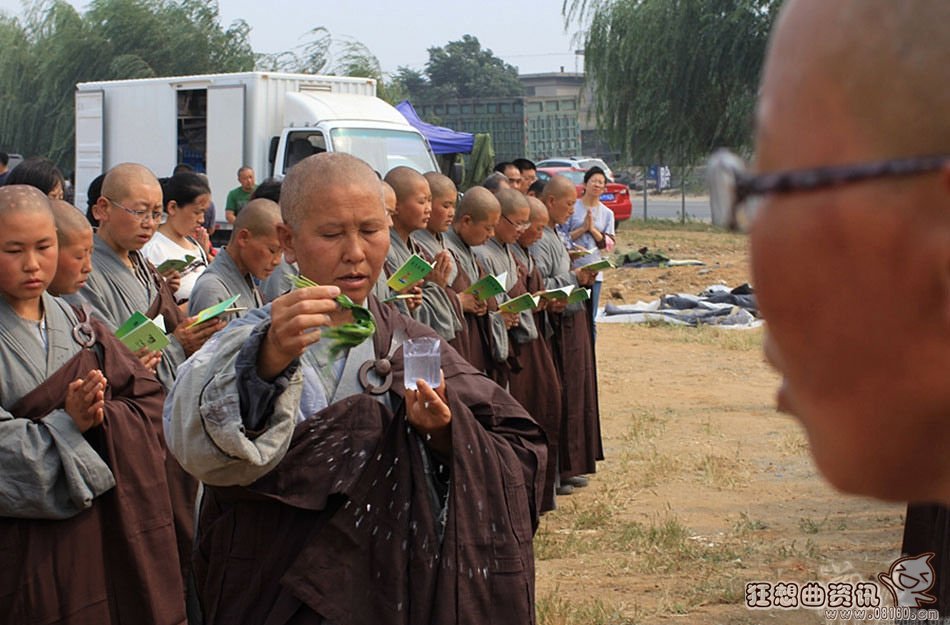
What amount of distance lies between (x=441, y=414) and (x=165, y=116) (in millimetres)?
14725

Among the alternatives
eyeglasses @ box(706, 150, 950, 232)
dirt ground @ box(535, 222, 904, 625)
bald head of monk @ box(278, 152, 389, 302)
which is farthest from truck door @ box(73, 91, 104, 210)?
eyeglasses @ box(706, 150, 950, 232)

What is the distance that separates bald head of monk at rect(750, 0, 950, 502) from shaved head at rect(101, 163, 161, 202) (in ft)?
15.6

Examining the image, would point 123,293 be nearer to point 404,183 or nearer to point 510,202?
point 404,183

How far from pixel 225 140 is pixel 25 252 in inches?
464

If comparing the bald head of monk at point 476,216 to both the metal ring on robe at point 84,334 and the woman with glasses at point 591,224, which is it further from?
the woman with glasses at point 591,224

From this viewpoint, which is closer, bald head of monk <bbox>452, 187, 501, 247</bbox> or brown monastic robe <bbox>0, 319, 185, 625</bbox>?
brown monastic robe <bbox>0, 319, 185, 625</bbox>

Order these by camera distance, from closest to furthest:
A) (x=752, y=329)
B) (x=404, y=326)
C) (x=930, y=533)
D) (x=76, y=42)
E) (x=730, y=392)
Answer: (x=404, y=326)
(x=930, y=533)
(x=730, y=392)
(x=752, y=329)
(x=76, y=42)

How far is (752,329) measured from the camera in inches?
573

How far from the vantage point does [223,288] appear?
16.8ft

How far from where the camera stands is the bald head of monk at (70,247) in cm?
453

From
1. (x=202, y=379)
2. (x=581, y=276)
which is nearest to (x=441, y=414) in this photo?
(x=202, y=379)

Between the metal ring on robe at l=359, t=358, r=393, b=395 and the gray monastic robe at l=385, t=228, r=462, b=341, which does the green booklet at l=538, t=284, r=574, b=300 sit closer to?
the gray monastic robe at l=385, t=228, r=462, b=341

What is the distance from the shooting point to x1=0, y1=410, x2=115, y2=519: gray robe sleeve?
12.4 feet

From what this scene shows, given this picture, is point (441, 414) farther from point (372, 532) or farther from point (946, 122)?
point (946, 122)
